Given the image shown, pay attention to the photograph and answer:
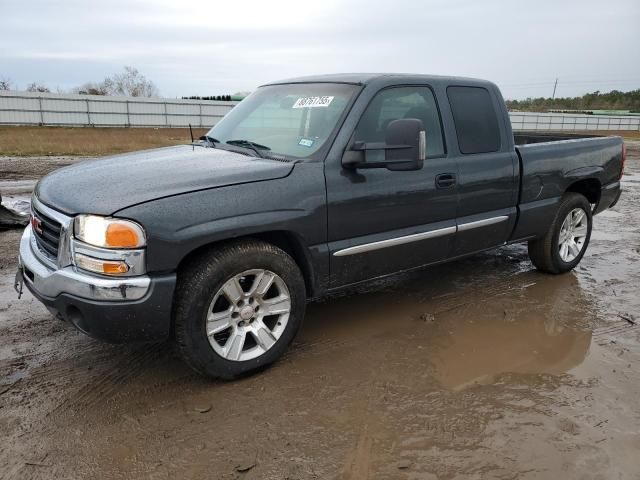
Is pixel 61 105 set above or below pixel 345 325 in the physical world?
above

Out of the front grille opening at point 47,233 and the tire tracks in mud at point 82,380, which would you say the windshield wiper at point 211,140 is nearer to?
the front grille opening at point 47,233

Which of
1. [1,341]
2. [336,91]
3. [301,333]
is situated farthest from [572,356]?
[1,341]

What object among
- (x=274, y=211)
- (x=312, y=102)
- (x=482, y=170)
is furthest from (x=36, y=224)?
(x=482, y=170)

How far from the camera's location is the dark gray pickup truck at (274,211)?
2.77 metres

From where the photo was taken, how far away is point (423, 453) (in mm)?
2572

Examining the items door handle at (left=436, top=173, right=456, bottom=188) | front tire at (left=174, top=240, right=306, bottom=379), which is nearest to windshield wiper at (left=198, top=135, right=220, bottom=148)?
front tire at (left=174, top=240, right=306, bottom=379)

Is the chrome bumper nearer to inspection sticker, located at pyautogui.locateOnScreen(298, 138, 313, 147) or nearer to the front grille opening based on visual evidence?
the front grille opening

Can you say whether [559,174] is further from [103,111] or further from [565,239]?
[103,111]

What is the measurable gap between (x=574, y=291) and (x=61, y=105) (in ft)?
124

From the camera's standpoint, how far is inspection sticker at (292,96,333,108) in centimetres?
376

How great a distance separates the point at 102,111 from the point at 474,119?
36.8m

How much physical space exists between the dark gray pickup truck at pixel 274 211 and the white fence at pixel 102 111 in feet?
117

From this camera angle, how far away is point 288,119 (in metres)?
3.85

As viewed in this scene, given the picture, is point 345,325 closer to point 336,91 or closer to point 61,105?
point 336,91
